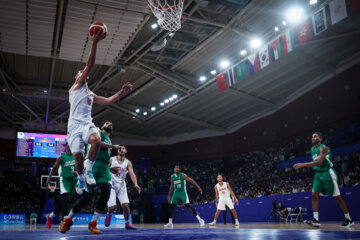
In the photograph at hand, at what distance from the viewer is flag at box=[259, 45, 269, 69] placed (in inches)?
627

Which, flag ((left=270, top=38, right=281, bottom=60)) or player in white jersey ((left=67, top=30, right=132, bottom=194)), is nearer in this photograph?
player in white jersey ((left=67, top=30, right=132, bottom=194))

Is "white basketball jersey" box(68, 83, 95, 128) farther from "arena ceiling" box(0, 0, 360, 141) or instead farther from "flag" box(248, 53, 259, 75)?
"flag" box(248, 53, 259, 75)

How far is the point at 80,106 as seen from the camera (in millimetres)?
5047

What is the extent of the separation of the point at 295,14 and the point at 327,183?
1005 centimetres

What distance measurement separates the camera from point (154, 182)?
3203 centimetres

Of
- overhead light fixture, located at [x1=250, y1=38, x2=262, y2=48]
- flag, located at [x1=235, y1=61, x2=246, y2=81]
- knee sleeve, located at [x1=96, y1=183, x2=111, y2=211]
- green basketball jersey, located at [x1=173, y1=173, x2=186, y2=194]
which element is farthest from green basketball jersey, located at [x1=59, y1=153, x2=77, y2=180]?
overhead light fixture, located at [x1=250, y1=38, x2=262, y2=48]

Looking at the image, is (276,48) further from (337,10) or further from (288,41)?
(337,10)

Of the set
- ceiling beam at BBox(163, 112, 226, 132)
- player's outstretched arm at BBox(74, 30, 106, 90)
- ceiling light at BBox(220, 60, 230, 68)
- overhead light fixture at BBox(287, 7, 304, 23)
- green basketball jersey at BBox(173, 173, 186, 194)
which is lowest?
green basketball jersey at BBox(173, 173, 186, 194)

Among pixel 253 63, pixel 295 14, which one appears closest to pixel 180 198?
pixel 253 63

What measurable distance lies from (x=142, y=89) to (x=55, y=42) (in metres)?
8.52

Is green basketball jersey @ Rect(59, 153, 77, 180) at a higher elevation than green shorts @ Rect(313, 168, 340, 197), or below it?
higher

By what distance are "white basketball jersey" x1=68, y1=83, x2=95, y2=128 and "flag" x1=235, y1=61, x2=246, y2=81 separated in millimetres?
13325

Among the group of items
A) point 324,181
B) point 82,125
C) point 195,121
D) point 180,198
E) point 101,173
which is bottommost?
point 180,198

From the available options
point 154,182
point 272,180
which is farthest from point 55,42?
point 154,182
